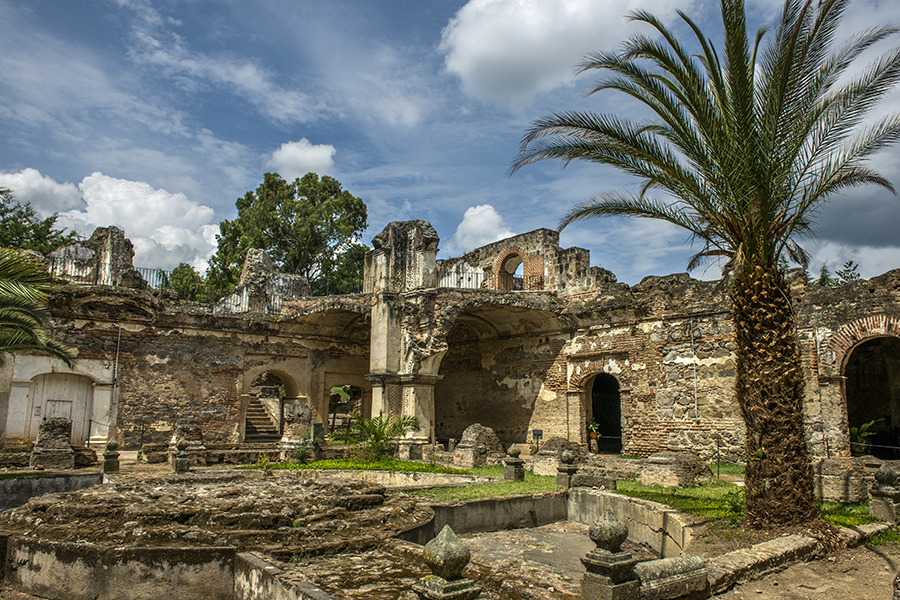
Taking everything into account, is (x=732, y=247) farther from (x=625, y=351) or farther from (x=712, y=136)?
(x=625, y=351)

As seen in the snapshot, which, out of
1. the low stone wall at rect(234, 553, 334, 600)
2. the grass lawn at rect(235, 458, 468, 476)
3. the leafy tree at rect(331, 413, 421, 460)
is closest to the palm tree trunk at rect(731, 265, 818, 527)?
the low stone wall at rect(234, 553, 334, 600)

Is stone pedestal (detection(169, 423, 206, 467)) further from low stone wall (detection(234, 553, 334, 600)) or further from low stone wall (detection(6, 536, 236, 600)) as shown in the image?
low stone wall (detection(234, 553, 334, 600))

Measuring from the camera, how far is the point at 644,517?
8.40 meters

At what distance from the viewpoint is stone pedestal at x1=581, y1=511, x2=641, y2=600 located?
4152 mm

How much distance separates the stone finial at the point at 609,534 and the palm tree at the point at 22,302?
27.3ft

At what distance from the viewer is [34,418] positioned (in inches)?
590

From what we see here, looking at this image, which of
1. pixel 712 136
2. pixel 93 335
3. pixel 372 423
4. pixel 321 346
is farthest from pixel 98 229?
pixel 712 136

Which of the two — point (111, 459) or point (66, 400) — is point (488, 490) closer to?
point (111, 459)

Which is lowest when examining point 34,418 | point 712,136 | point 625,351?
point 34,418

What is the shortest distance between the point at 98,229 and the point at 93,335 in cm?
803

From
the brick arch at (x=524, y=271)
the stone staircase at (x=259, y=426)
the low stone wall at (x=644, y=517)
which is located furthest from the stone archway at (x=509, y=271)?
the low stone wall at (x=644, y=517)

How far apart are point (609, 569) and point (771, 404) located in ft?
13.2

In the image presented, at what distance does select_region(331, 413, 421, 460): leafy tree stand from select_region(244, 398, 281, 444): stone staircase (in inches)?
216

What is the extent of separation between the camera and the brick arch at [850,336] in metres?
11.6
